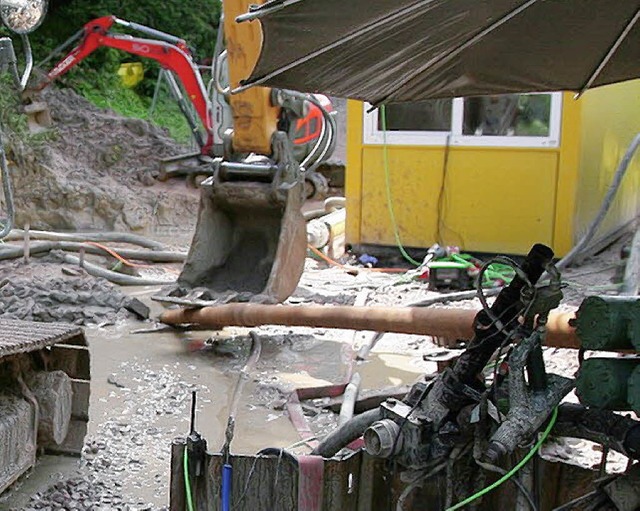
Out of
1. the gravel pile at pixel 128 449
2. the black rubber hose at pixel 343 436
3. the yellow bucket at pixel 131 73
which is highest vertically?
the yellow bucket at pixel 131 73

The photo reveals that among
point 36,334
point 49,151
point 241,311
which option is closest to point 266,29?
point 36,334

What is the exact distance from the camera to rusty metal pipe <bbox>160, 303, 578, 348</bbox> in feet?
14.7

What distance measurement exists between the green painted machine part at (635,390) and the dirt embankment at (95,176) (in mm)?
10862

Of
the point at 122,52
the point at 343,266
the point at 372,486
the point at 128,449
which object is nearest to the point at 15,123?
the point at 122,52

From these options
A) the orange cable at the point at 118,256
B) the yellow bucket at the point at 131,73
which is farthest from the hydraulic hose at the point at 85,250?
the yellow bucket at the point at 131,73

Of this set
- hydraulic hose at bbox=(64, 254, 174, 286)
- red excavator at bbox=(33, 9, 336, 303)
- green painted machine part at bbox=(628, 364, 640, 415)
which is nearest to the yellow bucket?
hydraulic hose at bbox=(64, 254, 174, 286)

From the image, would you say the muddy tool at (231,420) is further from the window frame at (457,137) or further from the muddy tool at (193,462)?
the window frame at (457,137)

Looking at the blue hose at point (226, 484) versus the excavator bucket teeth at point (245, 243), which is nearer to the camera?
the blue hose at point (226, 484)

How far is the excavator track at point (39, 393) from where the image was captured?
395 centimetres

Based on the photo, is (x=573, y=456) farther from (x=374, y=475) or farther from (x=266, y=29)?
(x=266, y=29)

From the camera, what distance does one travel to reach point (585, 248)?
8.74m

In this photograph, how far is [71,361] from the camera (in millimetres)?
4758

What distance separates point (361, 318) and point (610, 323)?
307cm

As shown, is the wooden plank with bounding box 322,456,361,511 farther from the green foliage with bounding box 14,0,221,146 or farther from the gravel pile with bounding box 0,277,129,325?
the green foliage with bounding box 14,0,221,146
